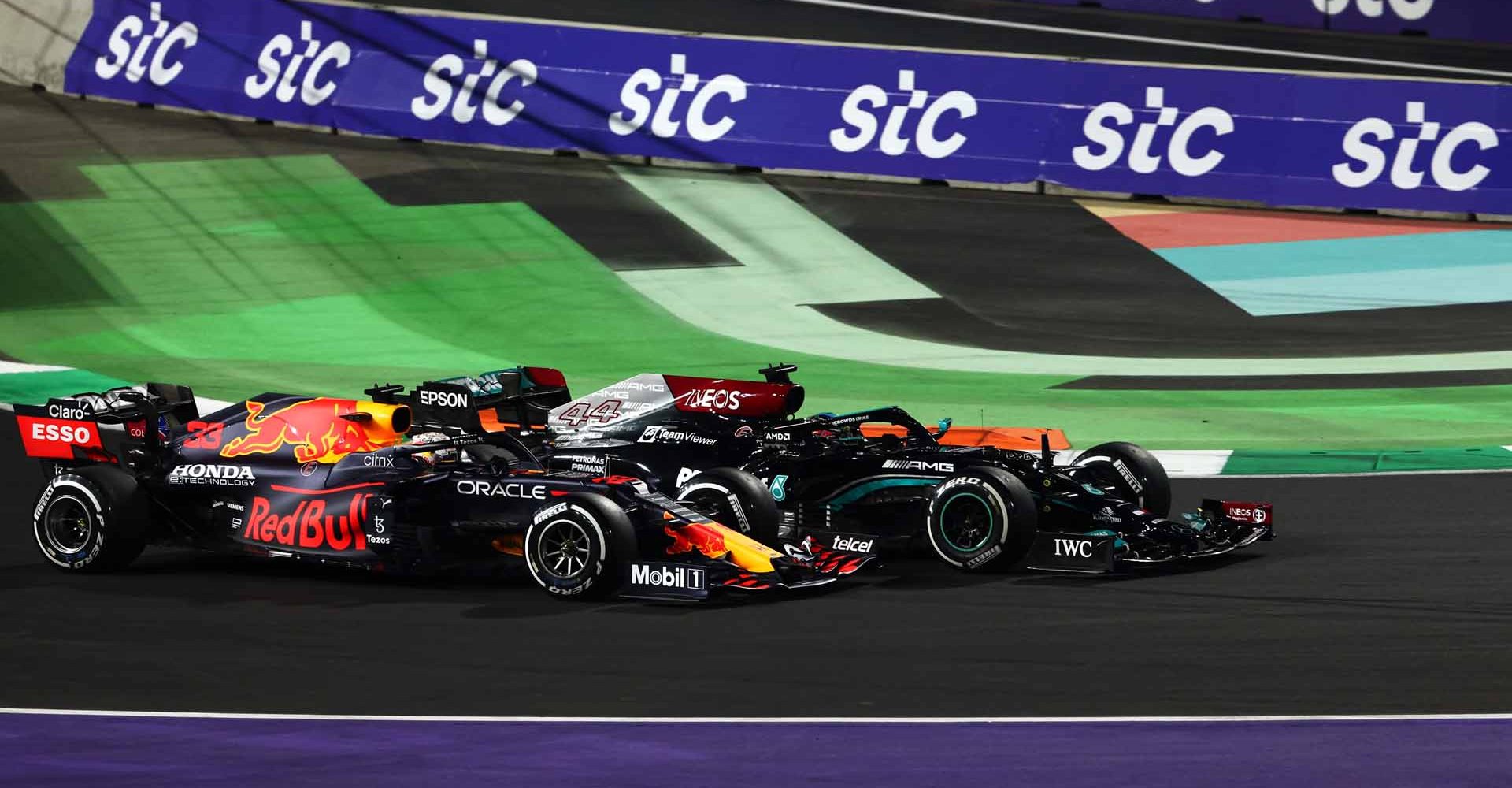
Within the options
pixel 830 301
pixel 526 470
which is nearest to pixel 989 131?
pixel 830 301

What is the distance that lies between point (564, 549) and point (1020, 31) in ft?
85.4

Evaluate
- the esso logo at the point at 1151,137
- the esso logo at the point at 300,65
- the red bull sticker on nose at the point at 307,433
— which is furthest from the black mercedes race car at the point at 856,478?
the esso logo at the point at 300,65

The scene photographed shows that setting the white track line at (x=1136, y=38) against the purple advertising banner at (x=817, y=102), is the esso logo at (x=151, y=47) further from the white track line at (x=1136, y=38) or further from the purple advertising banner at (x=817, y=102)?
the white track line at (x=1136, y=38)

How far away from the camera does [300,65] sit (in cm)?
3338

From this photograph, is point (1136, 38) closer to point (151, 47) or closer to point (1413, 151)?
point (1413, 151)

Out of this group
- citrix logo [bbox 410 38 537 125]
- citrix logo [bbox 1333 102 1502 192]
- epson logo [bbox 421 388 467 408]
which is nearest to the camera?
epson logo [bbox 421 388 467 408]

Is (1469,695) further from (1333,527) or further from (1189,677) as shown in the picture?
(1333,527)

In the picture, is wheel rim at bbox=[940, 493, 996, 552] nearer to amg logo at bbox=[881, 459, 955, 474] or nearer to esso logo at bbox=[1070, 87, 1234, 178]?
amg logo at bbox=[881, 459, 955, 474]

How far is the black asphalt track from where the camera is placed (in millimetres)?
36156

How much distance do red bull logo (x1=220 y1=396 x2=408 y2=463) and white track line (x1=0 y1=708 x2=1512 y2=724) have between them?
4014 millimetres

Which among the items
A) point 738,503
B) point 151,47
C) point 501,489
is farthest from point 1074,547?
point 151,47

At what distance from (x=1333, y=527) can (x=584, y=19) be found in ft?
76.4

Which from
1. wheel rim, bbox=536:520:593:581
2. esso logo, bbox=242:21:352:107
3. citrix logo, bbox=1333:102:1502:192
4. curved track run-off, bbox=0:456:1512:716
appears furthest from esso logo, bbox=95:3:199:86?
wheel rim, bbox=536:520:593:581

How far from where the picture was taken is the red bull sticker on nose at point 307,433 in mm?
14891
